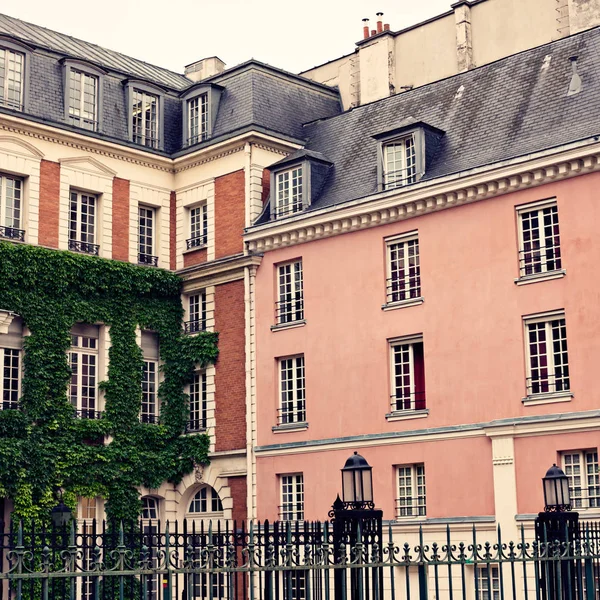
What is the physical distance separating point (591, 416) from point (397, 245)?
7291mm

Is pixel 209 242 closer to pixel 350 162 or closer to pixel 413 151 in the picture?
pixel 350 162

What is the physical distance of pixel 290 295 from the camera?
3111 centimetres

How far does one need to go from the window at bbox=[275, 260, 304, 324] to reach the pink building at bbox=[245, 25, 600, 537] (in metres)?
0.05

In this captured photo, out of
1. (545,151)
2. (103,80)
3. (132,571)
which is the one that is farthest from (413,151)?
(132,571)

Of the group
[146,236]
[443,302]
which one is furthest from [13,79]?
[443,302]

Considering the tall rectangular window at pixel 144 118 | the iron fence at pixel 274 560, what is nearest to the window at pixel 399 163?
the tall rectangular window at pixel 144 118

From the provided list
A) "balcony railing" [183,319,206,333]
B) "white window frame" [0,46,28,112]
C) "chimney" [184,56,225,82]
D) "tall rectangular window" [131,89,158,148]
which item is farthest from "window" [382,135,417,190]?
"chimney" [184,56,225,82]

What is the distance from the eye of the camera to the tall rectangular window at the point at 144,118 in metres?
33.8

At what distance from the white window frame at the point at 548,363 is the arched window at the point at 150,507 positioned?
1217 centimetres

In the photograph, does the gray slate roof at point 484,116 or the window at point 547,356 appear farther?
the gray slate roof at point 484,116

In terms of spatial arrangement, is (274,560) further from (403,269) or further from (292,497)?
(292,497)

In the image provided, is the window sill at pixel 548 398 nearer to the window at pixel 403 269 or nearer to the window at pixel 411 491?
the window at pixel 411 491

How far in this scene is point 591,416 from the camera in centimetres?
2428

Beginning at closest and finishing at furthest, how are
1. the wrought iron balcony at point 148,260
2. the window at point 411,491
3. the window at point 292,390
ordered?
the window at point 411,491 < the window at point 292,390 < the wrought iron balcony at point 148,260
